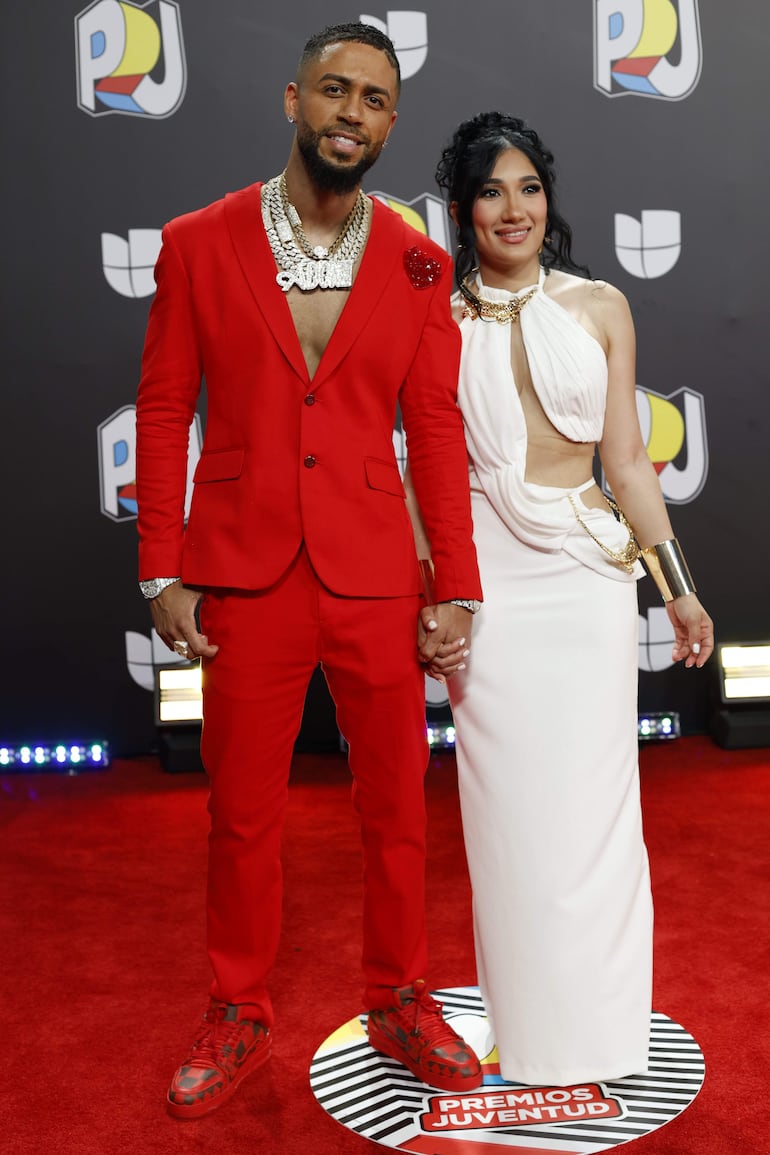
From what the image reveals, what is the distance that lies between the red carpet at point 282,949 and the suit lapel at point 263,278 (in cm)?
147

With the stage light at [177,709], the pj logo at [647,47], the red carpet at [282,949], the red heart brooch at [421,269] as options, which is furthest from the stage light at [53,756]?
the pj logo at [647,47]

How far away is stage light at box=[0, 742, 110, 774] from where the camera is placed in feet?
17.4

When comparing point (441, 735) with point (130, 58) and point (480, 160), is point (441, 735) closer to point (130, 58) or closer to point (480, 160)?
point (130, 58)

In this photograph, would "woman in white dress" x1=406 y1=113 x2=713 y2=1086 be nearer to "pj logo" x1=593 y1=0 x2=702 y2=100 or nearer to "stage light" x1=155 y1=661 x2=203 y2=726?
"stage light" x1=155 y1=661 x2=203 y2=726

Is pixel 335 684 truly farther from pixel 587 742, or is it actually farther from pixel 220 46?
pixel 220 46

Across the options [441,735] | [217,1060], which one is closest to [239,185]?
[441,735]

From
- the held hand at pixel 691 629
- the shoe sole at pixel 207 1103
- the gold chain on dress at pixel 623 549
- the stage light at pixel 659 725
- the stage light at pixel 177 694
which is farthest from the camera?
the stage light at pixel 659 725

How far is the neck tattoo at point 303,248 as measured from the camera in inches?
97.7

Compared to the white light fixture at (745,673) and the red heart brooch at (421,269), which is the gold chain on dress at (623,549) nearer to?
the red heart brooch at (421,269)

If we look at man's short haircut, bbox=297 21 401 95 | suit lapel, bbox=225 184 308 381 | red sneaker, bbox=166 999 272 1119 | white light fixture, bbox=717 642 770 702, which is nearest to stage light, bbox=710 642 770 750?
white light fixture, bbox=717 642 770 702

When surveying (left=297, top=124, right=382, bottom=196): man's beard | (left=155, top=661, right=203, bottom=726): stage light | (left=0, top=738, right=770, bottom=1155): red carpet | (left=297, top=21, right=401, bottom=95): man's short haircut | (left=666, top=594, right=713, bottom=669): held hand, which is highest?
(left=297, top=21, right=401, bottom=95): man's short haircut

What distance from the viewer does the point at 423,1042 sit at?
261 centimetres

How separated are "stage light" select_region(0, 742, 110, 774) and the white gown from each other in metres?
2.99

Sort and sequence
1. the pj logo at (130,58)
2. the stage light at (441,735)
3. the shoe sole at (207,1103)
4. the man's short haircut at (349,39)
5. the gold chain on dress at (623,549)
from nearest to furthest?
the man's short haircut at (349,39) → the shoe sole at (207,1103) → the gold chain on dress at (623,549) → the pj logo at (130,58) → the stage light at (441,735)
